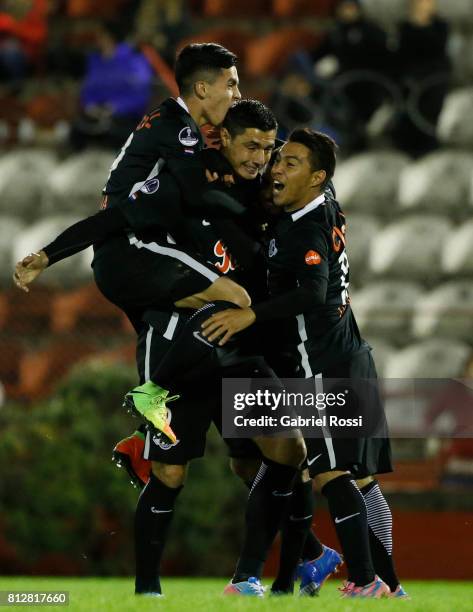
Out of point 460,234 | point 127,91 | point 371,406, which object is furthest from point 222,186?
point 127,91

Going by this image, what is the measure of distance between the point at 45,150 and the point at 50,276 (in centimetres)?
227

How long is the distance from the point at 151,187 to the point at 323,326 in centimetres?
87

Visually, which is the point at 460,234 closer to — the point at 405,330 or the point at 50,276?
the point at 405,330

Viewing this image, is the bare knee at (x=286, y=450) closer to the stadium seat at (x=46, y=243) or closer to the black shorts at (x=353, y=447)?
the black shorts at (x=353, y=447)

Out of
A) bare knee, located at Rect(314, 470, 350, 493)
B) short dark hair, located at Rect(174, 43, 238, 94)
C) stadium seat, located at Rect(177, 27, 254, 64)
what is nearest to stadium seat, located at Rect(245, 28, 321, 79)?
stadium seat, located at Rect(177, 27, 254, 64)

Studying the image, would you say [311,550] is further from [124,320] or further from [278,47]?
[278,47]

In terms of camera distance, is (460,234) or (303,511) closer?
(303,511)

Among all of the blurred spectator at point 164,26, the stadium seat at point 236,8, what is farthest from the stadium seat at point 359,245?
the stadium seat at point 236,8

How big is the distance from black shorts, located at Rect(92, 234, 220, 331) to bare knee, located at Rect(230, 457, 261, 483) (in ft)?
2.37

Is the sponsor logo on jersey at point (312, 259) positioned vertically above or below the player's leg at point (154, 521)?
above

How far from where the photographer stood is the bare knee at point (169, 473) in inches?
208

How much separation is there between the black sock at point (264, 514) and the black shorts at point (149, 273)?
741 millimetres

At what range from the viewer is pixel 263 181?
18.0 ft

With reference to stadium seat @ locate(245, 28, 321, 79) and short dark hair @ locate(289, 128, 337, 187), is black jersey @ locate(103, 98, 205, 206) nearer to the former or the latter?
short dark hair @ locate(289, 128, 337, 187)
